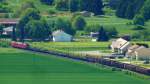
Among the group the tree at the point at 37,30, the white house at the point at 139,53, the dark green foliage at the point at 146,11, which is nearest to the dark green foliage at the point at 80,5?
the dark green foliage at the point at 146,11

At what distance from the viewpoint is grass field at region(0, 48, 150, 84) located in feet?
131

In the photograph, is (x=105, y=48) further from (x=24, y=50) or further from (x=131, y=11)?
(x=131, y=11)

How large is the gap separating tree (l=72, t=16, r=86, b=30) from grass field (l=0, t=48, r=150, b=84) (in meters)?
A: 12.4

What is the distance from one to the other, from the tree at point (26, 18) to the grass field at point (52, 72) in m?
10.1

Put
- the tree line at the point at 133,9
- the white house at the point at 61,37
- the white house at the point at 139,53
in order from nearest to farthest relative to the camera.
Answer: the white house at the point at 139,53 < the white house at the point at 61,37 < the tree line at the point at 133,9

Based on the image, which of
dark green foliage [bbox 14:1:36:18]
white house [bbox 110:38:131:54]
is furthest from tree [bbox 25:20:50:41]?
white house [bbox 110:38:131:54]

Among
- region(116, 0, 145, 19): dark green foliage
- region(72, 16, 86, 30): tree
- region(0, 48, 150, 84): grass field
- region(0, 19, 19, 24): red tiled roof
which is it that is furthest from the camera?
region(116, 0, 145, 19): dark green foliage

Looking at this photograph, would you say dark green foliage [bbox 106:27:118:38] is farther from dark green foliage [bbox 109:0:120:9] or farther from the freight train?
dark green foliage [bbox 109:0:120:9]

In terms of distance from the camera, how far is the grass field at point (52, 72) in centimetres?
3984

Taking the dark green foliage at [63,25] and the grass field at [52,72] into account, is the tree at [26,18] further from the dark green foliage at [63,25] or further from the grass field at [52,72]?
the grass field at [52,72]

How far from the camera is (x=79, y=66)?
45.4 meters

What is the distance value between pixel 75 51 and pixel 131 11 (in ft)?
55.2

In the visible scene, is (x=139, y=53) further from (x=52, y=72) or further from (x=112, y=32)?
(x=112, y=32)

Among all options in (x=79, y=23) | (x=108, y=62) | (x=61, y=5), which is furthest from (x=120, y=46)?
(x=61, y=5)
